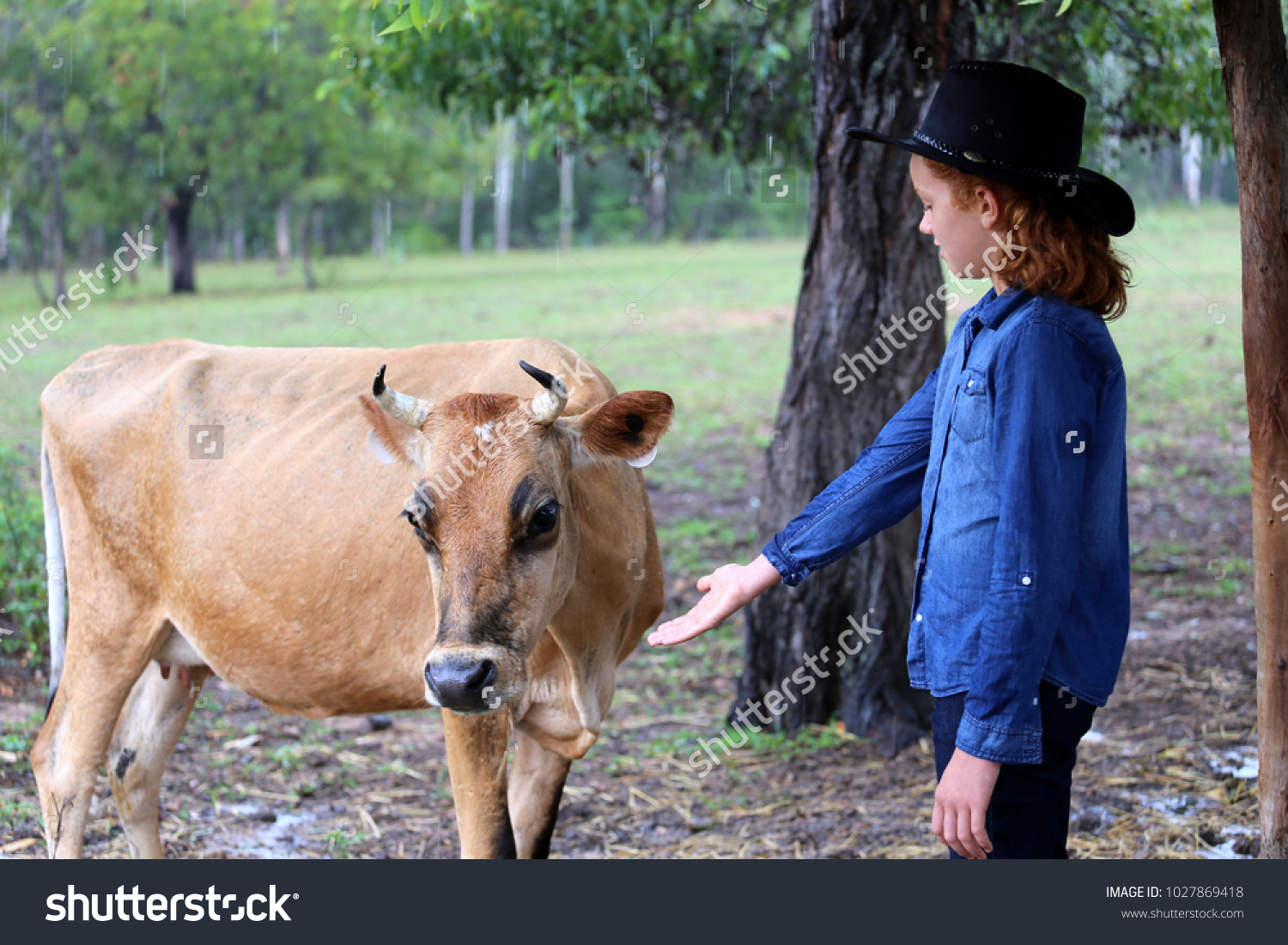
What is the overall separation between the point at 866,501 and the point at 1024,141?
2.86 feet

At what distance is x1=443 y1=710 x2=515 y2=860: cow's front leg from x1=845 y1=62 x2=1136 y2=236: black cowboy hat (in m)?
2.25

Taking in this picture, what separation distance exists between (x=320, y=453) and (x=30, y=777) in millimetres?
2497

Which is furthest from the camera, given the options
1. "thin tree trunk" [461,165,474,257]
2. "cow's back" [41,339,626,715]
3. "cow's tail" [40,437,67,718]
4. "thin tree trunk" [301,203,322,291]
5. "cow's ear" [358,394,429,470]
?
"thin tree trunk" [461,165,474,257]

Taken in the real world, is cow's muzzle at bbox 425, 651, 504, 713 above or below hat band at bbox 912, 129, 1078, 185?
below

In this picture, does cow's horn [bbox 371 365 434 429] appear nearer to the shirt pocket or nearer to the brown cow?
the brown cow

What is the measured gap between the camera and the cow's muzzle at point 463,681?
2.85 metres

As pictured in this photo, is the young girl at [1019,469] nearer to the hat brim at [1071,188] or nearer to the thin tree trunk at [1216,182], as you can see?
the hat brim at [1071,188]

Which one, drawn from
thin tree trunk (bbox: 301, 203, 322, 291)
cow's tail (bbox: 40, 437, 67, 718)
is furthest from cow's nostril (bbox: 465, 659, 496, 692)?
thin tree trunk (bbox: 301, 203, 322, 291)

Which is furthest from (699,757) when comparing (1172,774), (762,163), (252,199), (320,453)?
(252,199)

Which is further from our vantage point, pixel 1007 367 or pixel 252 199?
pixel 252 199

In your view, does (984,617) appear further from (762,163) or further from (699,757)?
(762,163)

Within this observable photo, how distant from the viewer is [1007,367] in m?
2.22

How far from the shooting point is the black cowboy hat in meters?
2.35

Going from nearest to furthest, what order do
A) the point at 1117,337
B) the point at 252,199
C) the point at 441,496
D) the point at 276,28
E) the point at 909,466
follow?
the point at 909,466, the point at 441,496, the point at 1117,337, the point at 276,28, the point at 252,199
